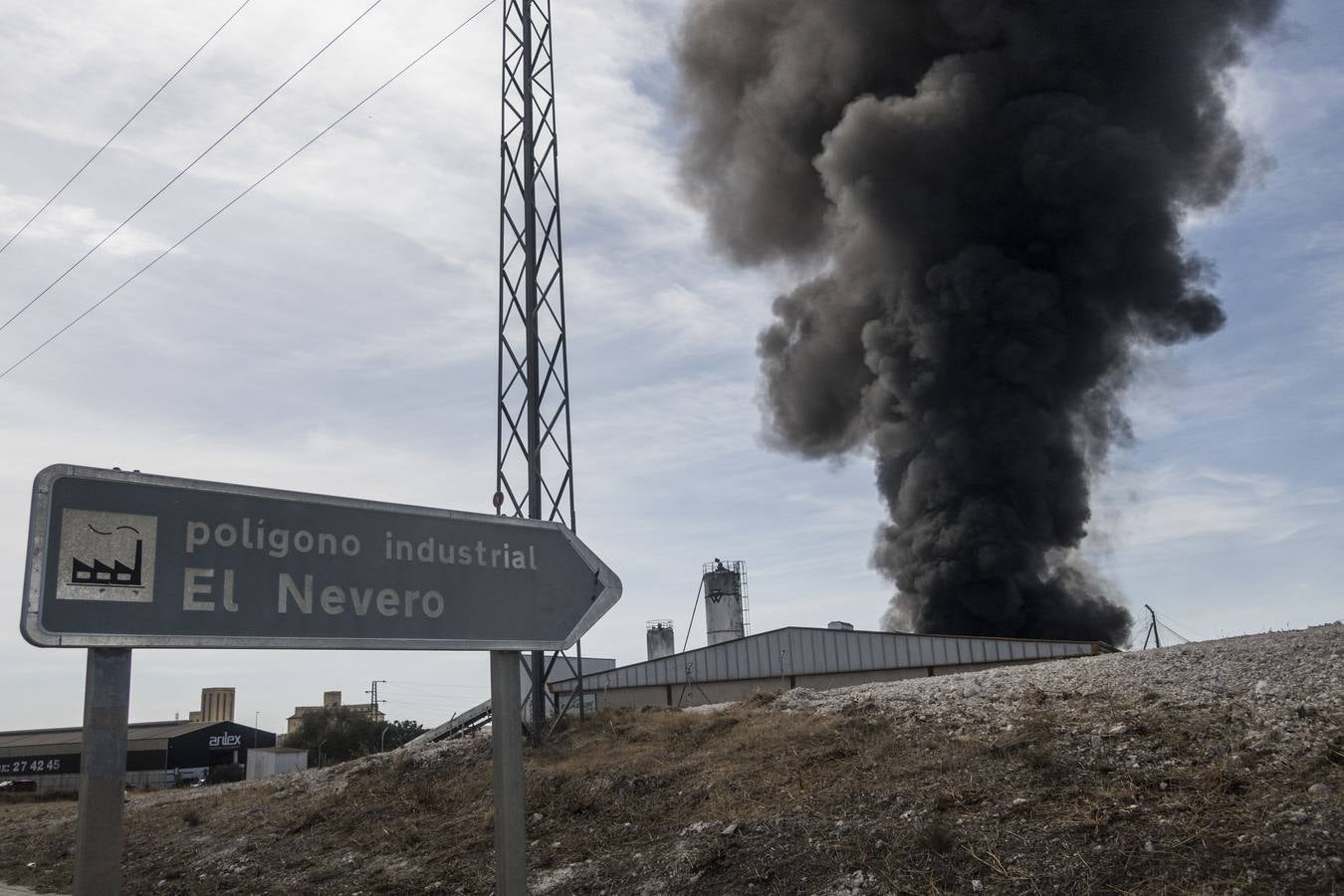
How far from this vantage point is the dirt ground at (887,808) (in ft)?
21.5

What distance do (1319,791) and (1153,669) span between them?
4678 millimetres

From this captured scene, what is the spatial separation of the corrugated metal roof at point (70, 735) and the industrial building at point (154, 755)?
52 mm

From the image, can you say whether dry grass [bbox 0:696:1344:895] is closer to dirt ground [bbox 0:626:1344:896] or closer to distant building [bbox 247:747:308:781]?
dirt ground [bbox 0:626:1344:896]

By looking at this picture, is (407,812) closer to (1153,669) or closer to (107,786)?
(1153,669)

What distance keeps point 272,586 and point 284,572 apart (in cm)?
6

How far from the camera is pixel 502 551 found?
368cm

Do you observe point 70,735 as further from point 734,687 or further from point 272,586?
point 272,586

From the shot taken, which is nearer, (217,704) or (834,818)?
(834,818)

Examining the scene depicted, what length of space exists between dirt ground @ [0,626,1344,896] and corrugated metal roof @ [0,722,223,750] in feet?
139

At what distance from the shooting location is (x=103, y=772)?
272 centimetres

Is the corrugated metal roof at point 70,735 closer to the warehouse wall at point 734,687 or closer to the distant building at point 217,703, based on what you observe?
the distant building at point 217,703

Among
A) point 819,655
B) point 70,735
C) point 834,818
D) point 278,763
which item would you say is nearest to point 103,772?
point 834,818

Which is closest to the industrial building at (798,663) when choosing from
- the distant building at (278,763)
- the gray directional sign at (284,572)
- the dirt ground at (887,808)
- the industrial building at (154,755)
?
the dirt ground at (887,808)

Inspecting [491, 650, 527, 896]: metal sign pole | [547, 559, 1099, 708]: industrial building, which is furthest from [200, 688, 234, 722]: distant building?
[491, 650, 527, 896]: metal sign pole
